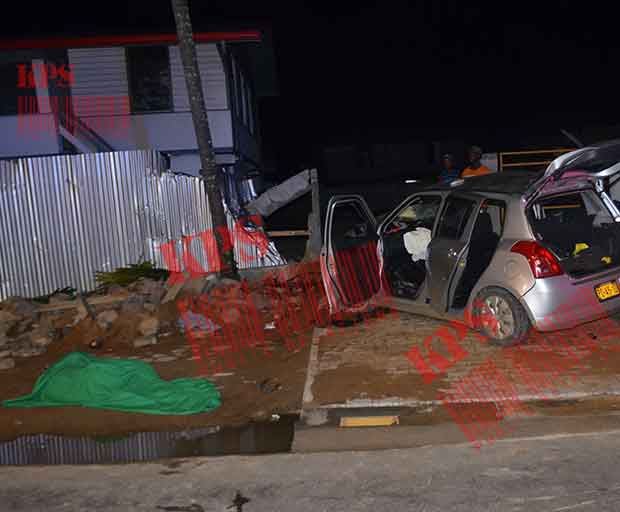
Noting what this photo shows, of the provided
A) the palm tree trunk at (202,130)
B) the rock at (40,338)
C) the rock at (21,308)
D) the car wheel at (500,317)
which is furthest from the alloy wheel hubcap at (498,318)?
the rock at (21,308)

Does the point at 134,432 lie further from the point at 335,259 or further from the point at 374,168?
the point at 374,168

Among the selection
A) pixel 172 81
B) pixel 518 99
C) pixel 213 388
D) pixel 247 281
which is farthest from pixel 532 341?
pixel 518 99

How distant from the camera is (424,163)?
97.7 feet

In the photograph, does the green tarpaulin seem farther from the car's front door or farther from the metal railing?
the metal railing

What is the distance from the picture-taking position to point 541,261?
21.9 ft

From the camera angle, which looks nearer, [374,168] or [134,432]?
[134,432]

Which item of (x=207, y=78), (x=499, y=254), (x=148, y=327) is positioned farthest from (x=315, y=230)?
(x=207, y=78)

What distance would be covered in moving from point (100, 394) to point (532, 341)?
428 centimetres

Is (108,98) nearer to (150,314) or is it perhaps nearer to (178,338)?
(150,314)

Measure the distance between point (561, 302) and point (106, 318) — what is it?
18.1 ft

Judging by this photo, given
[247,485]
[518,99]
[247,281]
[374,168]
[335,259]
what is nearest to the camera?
[247,485]

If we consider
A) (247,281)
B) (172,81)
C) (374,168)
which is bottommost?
(247,281)

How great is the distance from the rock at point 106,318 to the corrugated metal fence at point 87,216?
8.17 feet

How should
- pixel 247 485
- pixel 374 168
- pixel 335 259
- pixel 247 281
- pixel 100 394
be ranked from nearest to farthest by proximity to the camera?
pixel 247 485 → pixel 100 394 → pixel 335 259 → pixel 247 281 → pixel 374 168
